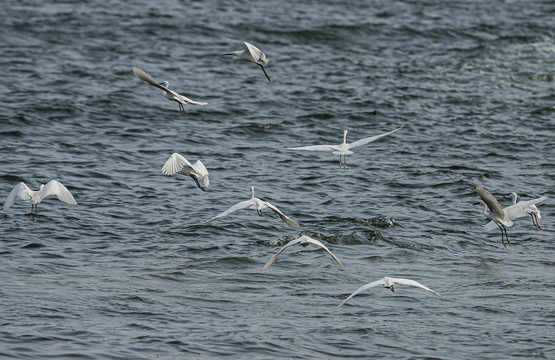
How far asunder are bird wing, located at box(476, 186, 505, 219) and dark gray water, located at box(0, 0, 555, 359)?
77 cm

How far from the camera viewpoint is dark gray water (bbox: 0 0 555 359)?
1061 cm

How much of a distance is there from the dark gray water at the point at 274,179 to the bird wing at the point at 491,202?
30.2 inches

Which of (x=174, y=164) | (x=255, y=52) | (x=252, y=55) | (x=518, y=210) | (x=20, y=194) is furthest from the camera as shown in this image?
(x=255, y=52)

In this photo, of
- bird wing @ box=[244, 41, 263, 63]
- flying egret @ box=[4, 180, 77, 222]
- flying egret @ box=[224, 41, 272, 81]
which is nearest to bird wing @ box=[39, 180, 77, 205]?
flying egret @ box=[4, 180, 77, 222]

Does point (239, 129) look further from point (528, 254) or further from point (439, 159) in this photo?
point (528, 254)

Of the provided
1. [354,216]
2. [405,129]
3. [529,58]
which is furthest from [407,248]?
[529,58]

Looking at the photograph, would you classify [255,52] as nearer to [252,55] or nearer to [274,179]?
[252,55]

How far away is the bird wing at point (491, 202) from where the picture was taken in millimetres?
11730

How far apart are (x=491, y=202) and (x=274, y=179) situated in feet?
18.0

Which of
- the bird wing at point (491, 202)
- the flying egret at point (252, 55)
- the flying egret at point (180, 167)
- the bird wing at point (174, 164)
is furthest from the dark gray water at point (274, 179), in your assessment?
the flying egret at point (252, 55)

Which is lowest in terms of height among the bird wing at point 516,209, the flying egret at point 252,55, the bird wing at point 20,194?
the bird wing at point 20,194

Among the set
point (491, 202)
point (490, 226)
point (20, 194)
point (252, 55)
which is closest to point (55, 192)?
point (20, 194)

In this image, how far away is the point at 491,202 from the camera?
1228 centimetres

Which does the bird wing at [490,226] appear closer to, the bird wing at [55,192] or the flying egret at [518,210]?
the flying egret at [518,210]
